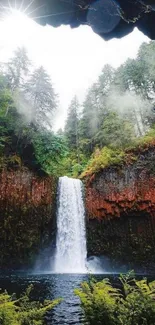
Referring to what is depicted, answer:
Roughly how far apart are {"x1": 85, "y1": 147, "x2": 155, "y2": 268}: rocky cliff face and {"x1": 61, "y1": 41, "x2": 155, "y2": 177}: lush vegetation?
3.55 meters

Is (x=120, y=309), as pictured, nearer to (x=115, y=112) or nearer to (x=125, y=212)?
(x=125, y=212)

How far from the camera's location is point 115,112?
37406 mm

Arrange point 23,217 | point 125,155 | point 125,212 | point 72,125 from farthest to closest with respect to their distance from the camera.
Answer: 1. point 72,125
2. point 125,155
3. point 125,212
4. point 23,217

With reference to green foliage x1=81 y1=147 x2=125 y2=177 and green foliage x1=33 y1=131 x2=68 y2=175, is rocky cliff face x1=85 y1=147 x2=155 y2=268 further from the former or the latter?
green foliage x1=33 y1=131 x2=68 y2=175

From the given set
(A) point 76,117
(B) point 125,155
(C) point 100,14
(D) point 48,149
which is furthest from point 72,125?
(C) point 100,14

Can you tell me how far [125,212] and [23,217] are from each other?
8660mm

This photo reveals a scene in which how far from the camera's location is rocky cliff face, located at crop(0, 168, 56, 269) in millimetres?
21703

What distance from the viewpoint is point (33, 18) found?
11.2ft

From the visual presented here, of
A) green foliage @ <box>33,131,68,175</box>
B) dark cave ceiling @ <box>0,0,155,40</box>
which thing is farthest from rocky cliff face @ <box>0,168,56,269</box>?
dark cave ceiling @ <box>0,0,155,40</box>

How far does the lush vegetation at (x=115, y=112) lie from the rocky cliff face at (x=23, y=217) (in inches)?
274

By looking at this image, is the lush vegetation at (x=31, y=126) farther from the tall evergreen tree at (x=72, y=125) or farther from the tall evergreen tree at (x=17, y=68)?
the tall evergreen tree at (x=72, y=125)

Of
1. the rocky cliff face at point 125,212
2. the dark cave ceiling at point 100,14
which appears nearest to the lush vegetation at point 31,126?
the rocky cliff face at point 125,212

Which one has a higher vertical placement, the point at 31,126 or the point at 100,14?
the point at 31,126

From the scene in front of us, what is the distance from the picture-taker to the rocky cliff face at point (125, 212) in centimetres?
2359
